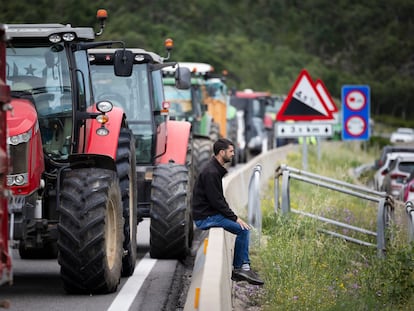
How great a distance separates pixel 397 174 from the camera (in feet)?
101

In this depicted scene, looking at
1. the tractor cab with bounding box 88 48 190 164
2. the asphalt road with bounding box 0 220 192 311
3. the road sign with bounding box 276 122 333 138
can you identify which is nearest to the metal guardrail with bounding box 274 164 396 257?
the tractor cab with bounding box 88 48 190 164

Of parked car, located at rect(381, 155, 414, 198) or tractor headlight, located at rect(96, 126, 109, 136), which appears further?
parked car, located at rect(381, 155, 414, 198)

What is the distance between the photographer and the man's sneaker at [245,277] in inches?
490

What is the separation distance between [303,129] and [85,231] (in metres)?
9.41

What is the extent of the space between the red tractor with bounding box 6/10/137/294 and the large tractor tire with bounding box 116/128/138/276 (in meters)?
0.01

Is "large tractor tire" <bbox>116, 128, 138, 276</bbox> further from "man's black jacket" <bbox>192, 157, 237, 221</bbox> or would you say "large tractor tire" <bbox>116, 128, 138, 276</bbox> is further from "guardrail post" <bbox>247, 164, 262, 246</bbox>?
"guardrail post" <bbox>247, 164, 262, 246</bbox>

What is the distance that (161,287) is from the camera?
13.5m

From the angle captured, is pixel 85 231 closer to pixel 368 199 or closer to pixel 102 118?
pixel 102 118

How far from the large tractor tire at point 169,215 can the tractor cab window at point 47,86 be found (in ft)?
8.54

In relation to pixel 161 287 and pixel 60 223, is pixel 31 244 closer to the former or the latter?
pixel 60 223

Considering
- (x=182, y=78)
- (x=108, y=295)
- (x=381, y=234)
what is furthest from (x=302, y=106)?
(x=108, y=295)

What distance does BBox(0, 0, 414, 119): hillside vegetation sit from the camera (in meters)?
110

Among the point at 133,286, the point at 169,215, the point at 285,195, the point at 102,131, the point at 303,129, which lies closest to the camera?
the point at 133,286

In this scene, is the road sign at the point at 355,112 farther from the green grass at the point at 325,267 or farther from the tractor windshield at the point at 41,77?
the tractor windshield at the point at 41,77
